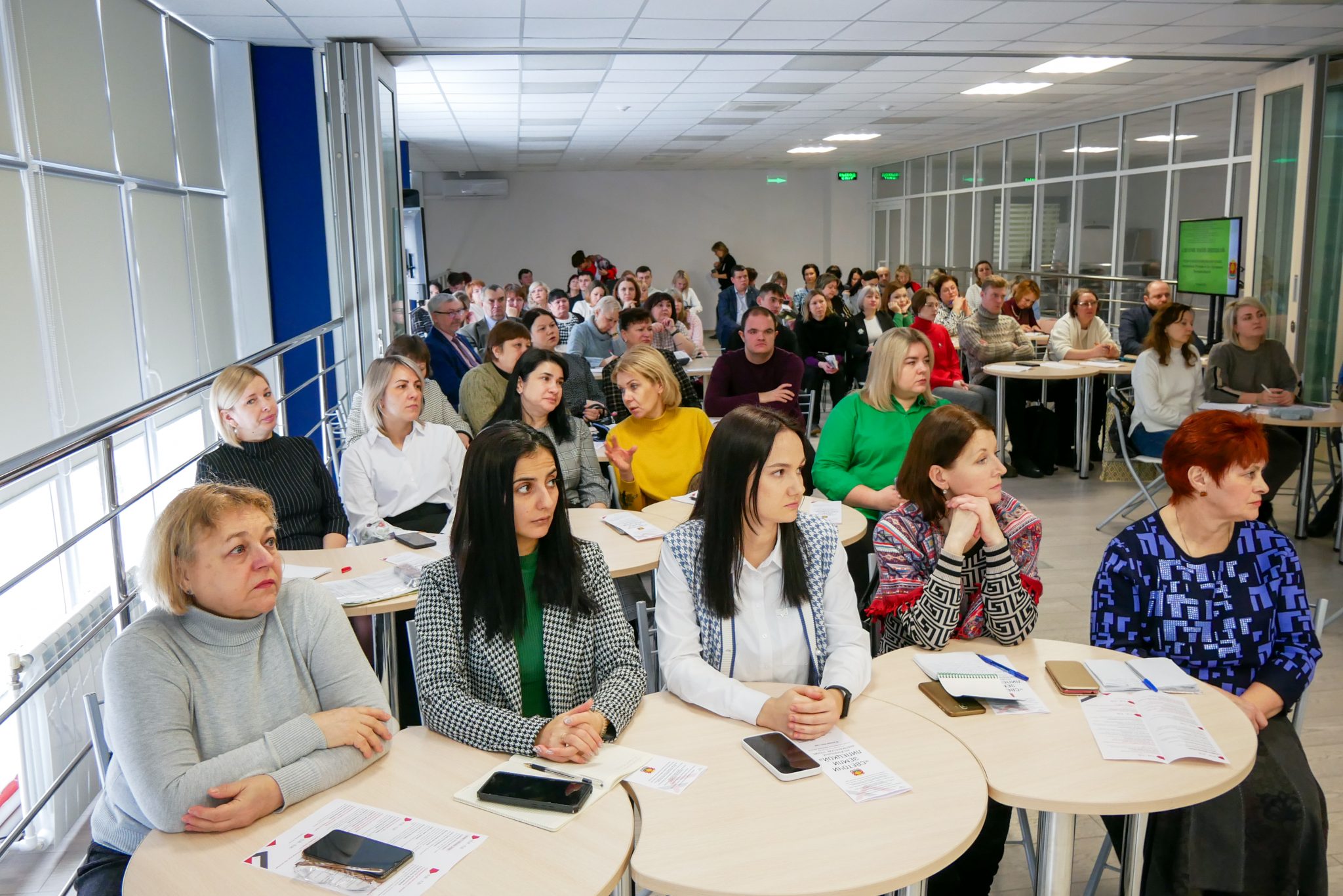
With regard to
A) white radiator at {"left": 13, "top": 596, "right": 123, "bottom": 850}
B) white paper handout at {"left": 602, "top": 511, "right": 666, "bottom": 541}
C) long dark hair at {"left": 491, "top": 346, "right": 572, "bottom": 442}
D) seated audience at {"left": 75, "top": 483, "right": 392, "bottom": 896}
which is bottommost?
white radiator at {"left": 13, "top": 596, "right": 123, "bottom": 850}

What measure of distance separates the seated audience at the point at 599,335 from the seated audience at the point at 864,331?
247 cm

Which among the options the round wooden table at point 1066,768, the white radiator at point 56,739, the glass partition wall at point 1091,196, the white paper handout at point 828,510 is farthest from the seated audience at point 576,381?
the glass partition wall at point 1091,196

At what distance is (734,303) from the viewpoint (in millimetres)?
11758

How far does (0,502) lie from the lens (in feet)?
12.5

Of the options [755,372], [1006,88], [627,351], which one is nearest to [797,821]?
[627,351]

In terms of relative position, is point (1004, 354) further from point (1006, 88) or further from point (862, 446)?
point (862, 446)

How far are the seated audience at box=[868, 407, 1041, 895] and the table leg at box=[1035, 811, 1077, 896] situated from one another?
1.48 ft

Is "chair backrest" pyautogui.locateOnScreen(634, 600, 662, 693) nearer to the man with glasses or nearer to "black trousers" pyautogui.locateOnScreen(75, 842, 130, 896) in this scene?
"black trousers" pyautogui.locateOnScreen(75, 842, 130, 896)

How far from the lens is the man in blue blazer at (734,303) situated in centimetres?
1110

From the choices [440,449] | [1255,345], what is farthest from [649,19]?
[1255,345]

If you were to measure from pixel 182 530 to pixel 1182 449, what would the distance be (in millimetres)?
2393

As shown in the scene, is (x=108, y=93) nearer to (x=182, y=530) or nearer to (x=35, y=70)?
(x=35, y=70)

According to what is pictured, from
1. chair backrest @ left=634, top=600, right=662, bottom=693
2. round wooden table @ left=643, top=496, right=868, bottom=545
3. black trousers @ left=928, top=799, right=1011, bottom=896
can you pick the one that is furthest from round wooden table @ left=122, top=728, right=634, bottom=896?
round wooden table @ left=643, top=496, right=868, bottom=545

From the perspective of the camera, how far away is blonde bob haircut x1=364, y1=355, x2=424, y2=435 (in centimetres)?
397
